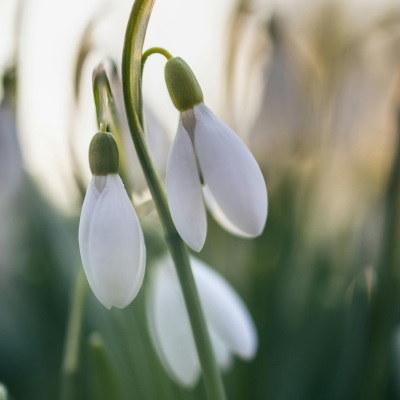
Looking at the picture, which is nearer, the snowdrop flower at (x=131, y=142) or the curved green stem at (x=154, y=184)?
the curved green stem at (x=154, y=184)

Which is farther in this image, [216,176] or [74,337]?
[74,337]

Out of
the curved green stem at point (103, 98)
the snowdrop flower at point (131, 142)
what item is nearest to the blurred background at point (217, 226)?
the snowdrop flower at point (131, 142)

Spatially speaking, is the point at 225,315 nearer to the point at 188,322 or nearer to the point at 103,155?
the point at 188,322

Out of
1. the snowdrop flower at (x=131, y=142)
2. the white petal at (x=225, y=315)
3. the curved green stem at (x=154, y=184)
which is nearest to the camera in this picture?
the curved green stem at (x=154, y=184)

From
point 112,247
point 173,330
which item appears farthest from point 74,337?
point 112,247

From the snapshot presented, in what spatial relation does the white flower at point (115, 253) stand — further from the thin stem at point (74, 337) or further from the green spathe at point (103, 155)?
the thin stem at point (74, 337)

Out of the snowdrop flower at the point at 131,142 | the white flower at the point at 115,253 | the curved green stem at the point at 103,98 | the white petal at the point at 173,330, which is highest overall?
the curved green stem at the point at 103,98

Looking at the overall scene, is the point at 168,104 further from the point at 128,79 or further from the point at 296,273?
the point at 128,79
